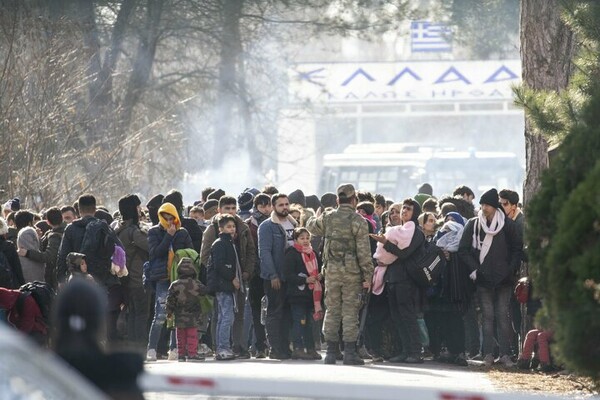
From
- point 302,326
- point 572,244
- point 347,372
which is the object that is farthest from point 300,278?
point 572,244

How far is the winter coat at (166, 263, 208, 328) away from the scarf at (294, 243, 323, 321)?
3.55ft

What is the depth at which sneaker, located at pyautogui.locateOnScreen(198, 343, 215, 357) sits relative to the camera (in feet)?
57.0

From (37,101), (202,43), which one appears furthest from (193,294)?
(202,43)

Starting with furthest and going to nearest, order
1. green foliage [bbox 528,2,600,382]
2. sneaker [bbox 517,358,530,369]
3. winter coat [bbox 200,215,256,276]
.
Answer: winter coat [bbox 200,215,256,276] → sneaker [bbox 517,358,530,369] → green foliage [bbox 528,2,600,382]

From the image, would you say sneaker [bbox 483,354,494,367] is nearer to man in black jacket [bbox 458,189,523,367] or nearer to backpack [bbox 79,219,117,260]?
man in black jacket [bbox 458,189,523,367]

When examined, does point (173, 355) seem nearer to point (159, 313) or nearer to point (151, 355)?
point (151, 355)

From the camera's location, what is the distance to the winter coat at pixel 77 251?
52.2 feet

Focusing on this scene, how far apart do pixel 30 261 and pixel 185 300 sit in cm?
163

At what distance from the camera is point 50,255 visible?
1675 cm

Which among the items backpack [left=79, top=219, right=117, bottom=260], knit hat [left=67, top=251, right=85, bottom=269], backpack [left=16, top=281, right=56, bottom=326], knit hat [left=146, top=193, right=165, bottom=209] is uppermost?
knit hat [left=146, top=193, right=165, bottom=209]

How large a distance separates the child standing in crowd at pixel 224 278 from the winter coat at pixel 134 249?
2.76ft

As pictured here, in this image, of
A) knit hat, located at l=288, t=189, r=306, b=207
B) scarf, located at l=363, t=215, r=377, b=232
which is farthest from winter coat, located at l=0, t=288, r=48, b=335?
knit hat, located at l=288, t=189, r=306, b=207

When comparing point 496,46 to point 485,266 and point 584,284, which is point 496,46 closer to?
point 485,266

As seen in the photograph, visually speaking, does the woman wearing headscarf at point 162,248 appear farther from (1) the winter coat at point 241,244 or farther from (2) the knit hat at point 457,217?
(2) the knit hat at point 457,217
